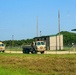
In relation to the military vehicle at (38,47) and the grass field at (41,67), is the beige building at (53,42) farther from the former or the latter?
the grass field at (41,67)

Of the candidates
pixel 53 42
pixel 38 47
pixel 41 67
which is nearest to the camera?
pixel 41 67

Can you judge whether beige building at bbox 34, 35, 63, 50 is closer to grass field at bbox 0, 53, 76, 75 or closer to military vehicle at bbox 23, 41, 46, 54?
military vehicle at bbox 23, 41, 46, 54

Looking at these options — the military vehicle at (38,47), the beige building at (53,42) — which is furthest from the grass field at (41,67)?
the beige building at (53,42)

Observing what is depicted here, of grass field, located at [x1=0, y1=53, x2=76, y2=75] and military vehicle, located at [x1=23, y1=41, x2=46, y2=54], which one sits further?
military vehicle, located at [x1=23, y1=41, x2=46, y2=54]

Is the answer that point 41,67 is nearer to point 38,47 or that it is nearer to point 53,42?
point 38,47

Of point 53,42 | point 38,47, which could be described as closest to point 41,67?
point 38,47

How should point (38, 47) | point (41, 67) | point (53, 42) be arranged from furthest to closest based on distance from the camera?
1. point (53, 42)
2. point (38, 47)
3. point (41, 67)

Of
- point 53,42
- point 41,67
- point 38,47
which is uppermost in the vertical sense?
point 53,42

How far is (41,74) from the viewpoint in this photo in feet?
82.3

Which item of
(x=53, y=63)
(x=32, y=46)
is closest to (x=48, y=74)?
(x=53, y=63)

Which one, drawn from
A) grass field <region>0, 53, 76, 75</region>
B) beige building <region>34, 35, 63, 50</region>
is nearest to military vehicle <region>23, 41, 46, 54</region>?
beige building <region>34, 35, 63, 50</region>

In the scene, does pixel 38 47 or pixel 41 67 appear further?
pixel 38 47

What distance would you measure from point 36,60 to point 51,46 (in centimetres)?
4370

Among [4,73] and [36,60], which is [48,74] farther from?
[36,60]
